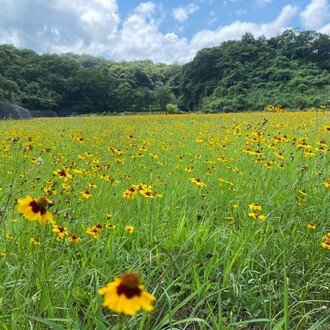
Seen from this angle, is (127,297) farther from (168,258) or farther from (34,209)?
(168,258)

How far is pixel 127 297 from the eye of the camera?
0.71 m

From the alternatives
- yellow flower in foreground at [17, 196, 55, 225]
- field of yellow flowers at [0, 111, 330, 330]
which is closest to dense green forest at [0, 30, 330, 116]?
field of yellow flowers at [0, 111, 330, 330]

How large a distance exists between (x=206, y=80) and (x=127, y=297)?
5511 cm

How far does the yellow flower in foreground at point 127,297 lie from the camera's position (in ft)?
2.24

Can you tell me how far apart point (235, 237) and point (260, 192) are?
3.38 ft

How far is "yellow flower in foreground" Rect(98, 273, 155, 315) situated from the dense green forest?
35815 mm

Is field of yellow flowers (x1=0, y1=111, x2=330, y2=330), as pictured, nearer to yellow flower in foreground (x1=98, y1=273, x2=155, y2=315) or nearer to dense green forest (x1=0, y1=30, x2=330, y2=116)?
yellow flower in foreground (x1=98, y1=273, x2=155, y2=315)

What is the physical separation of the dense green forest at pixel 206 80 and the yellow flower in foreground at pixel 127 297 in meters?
35.8

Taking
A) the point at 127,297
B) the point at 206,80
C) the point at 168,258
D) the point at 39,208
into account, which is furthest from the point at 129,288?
the point at 206,80

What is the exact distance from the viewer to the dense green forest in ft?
132

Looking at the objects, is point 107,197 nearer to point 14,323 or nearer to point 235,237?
point 235,237

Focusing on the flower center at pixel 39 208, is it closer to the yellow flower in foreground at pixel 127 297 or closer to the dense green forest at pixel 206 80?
the yellow flower in foreground at pixel 127 297

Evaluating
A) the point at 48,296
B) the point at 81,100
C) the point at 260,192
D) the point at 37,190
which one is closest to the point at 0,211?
the point at 48,296

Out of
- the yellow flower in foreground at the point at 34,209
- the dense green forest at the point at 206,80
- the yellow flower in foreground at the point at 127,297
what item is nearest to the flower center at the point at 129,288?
the yellow flower in foreground at the point at 127,297
